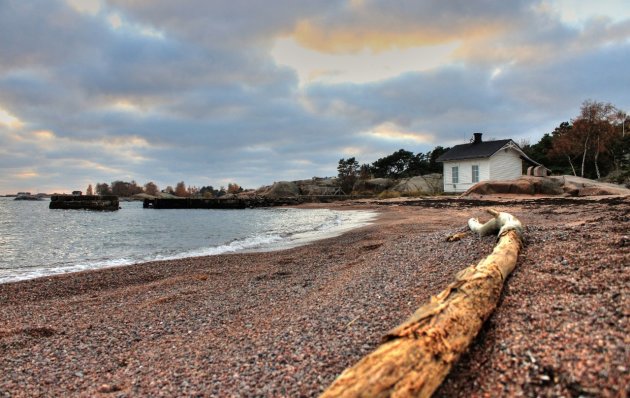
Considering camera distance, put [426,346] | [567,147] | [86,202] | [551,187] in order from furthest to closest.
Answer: [86,202] < [567,147] < [551,187] < [426,346]

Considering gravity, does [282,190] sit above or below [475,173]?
below

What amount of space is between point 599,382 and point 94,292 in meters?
7.47

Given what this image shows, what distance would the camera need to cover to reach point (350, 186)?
56406 mm

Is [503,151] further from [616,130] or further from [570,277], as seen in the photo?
[570,277]

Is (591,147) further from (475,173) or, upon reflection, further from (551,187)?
(551,187)

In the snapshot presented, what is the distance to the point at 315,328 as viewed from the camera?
12.3 feet

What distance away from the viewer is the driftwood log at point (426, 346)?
6.93ft

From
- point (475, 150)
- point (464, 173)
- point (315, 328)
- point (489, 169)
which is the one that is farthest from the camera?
point (464, 173)

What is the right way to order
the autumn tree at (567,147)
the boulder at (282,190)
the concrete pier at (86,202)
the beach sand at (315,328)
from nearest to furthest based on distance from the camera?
the beach sand at (315,328) → the autumn tree at (567,147) → the concrete pier at (86,202) → the boulder at (282,190)

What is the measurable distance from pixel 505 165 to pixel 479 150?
2.55 meters

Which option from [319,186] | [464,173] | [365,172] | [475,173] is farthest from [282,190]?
[475,173]

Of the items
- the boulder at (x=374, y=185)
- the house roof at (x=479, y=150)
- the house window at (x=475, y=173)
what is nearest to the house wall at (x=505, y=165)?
the house roof at (x=479, y=150)

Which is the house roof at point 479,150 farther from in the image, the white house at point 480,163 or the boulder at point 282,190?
the boulder at point 282,190

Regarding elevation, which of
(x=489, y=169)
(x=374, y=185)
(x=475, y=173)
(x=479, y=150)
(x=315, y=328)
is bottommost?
(x=315, y=328)
